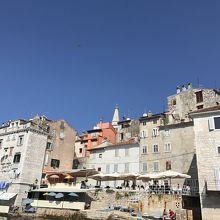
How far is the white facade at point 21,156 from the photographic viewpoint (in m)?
45.4

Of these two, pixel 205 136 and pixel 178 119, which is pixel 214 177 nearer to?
pixel 205 136

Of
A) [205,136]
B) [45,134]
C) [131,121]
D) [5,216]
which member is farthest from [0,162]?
[205,136]

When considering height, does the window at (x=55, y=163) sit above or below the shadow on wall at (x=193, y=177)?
above

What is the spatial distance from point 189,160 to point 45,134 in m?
26.3

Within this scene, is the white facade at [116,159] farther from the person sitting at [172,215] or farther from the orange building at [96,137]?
the person sitting at [172,215]

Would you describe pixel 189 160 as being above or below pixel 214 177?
above

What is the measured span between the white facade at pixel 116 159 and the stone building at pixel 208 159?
60.2ft

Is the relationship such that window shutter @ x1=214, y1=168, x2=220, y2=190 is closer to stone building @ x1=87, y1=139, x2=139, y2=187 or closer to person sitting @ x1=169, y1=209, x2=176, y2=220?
person sitting @ x1=169, y1=209, x2=176, y2=220

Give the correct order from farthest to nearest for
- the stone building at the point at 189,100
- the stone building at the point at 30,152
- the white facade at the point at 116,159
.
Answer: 1. the stone building at the point at 189,100
2. the white facade at the point at 116,159
3. the stone building at the point at 30,152

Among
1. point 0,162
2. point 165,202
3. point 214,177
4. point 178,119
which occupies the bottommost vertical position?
point 165,202

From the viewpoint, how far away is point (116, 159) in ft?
164

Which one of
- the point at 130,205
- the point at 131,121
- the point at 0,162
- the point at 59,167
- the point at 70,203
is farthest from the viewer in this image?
the point at 131,121

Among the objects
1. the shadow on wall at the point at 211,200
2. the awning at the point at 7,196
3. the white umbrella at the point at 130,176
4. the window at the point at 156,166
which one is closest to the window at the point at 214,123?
the shadow on wall at the point at 211,200

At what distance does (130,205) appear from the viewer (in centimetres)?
3291
